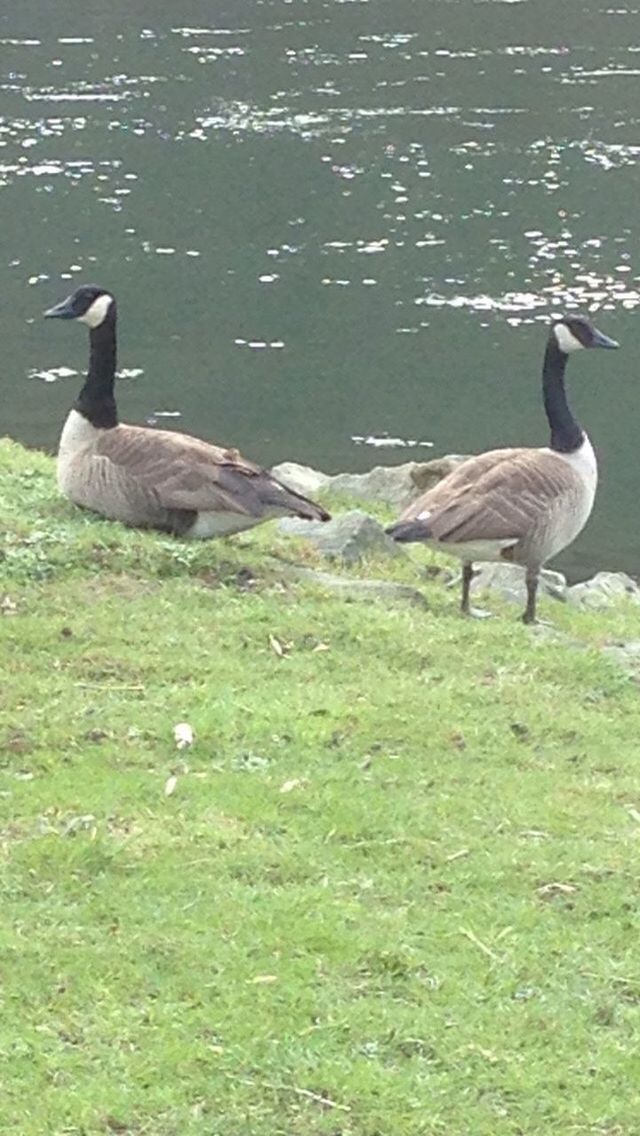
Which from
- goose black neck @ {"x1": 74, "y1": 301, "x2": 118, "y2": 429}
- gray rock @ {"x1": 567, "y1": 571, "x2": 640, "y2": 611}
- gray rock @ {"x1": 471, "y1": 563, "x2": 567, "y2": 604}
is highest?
goose black neck @ {"x1": 74, "y1": 301, "x2": 118, "y2": 429}

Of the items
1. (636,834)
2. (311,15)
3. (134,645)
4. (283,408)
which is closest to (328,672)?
(134,645)

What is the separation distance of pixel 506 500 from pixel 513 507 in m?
0.06

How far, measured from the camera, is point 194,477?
37.3ft

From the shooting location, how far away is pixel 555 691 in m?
9.35

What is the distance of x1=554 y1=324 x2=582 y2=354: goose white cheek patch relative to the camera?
13.0 metres

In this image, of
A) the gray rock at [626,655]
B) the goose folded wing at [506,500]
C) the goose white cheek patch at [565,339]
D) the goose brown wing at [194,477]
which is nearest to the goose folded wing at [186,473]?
the goose brown wing at [194,477]

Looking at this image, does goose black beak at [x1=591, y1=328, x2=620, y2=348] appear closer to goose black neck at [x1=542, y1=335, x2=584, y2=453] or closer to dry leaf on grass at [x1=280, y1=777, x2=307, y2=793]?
goose black neck at [x1=542, y1=335, x2=584, y2=453]

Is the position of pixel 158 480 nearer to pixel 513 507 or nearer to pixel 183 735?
pixel 513 507

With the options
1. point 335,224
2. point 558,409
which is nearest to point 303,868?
point 558,409

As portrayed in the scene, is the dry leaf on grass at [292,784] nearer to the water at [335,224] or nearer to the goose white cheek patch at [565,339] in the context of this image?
the goose white cheek patch at [565,339]

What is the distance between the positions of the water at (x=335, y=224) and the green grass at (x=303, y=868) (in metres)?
10.3

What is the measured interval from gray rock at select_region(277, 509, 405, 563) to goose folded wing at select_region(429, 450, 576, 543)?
1.34 m

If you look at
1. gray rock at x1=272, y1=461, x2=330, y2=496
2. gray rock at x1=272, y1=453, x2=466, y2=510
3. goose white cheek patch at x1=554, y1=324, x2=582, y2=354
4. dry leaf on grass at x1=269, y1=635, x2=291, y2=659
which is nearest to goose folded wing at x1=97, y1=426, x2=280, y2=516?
dry leaf on grass at x1=269, y1=635, x2=291, y2=659

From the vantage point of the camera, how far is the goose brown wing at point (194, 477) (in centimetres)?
1116
